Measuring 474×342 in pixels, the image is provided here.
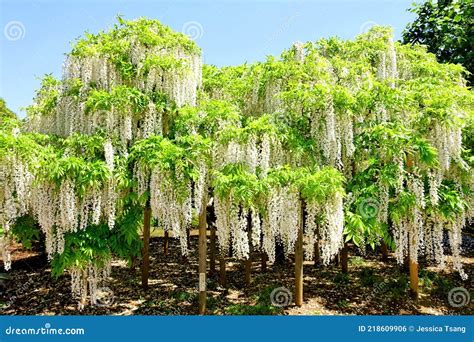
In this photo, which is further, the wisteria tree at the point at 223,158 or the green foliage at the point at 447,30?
the green foliage at the point at 447,30

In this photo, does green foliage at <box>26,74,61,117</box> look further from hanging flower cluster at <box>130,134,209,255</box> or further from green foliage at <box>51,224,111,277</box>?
green foliage at <box>51,224,111,277</box>

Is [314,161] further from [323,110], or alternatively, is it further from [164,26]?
[164,26]

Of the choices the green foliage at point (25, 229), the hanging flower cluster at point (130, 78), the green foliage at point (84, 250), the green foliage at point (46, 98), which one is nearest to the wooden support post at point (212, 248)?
the green foliage at point (84, 250)

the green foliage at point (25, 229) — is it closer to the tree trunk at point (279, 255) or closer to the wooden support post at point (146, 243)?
the wooden support post at point (146, 243)

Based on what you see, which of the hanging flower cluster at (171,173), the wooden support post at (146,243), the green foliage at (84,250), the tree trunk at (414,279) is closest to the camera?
the green foliage at (84,250)

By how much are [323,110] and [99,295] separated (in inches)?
289

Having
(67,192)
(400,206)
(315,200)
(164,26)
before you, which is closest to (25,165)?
(67,192)

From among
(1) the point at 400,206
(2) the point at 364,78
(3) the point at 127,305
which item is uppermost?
(2) the point at 364,78

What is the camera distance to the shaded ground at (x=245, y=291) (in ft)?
33.1

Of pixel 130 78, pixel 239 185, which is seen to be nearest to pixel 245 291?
pixel 239 185

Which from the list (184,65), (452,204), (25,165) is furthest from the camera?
(184,65)

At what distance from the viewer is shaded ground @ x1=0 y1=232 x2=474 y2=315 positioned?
10078mm

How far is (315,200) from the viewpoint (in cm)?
845

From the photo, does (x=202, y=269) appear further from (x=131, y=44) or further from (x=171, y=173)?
(x=131, y=44)
